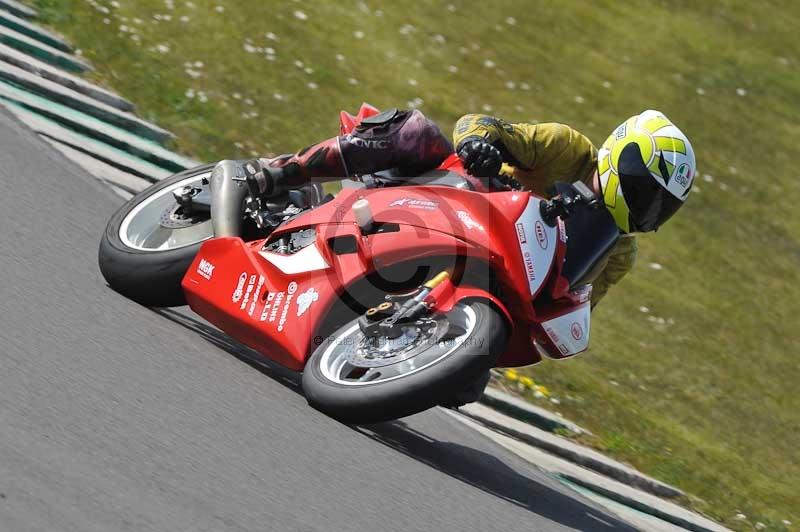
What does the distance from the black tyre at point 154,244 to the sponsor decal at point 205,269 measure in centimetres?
10

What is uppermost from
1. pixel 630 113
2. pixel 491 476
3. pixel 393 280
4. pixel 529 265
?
pixel 529 265

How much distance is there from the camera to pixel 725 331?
1062 cm

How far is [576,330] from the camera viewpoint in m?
5.38

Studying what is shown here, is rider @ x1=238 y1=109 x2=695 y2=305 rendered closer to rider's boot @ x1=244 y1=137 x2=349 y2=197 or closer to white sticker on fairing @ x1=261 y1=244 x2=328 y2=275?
rider's boot @ x1=244 y1=137 x2=349 y2=197

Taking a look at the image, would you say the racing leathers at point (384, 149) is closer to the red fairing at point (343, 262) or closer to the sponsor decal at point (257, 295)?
the red fairing at point (343, 262)

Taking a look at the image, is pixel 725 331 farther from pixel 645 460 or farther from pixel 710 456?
pixel 645 460

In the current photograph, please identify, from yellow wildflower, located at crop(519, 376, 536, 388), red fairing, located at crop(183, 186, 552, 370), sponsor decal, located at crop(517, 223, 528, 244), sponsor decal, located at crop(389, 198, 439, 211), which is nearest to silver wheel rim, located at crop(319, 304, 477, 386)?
red fairing, located at crop(183, 186, 552, 370)

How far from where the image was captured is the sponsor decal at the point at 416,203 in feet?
17.3

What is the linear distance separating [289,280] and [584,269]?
125 cm

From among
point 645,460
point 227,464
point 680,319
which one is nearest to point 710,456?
point 645,460

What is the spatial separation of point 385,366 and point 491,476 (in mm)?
854

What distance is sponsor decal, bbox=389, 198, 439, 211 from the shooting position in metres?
5.28

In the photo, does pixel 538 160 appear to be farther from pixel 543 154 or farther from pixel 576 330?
pixel 576 330

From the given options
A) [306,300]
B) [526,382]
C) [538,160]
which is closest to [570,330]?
[538,160]
